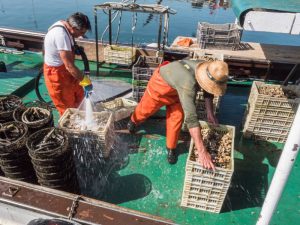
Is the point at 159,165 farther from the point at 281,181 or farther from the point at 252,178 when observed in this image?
the point at 281,181

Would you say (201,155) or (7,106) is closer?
(201,155)

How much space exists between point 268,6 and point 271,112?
197cm

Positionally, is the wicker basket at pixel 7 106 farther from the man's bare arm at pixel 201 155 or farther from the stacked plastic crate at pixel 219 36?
the stacked plastic crate at pixel 219 36

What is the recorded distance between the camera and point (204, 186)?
313cm

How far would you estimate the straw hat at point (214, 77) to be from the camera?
3.06m

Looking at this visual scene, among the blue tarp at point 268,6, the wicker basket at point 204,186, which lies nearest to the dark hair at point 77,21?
the blue tarp at point 268,6

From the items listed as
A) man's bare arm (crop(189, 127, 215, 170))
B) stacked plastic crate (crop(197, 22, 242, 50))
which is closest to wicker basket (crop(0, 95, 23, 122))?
man's bare arm (crop(189, 127, 215, 170))

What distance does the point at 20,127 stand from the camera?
3.25m

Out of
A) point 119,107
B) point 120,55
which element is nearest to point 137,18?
point 120,55

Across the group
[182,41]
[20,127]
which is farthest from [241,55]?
[20,127]

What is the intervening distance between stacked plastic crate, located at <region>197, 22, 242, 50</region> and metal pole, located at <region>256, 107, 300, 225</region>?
5821mm

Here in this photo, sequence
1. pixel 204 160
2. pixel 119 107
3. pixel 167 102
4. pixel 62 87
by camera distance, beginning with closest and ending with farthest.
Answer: pixel 204 160
pixel 167 102
pixel 62 87
pixel 119 107

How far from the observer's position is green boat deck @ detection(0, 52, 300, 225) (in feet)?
11.0

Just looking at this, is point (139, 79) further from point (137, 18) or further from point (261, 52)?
point (137, 18)
